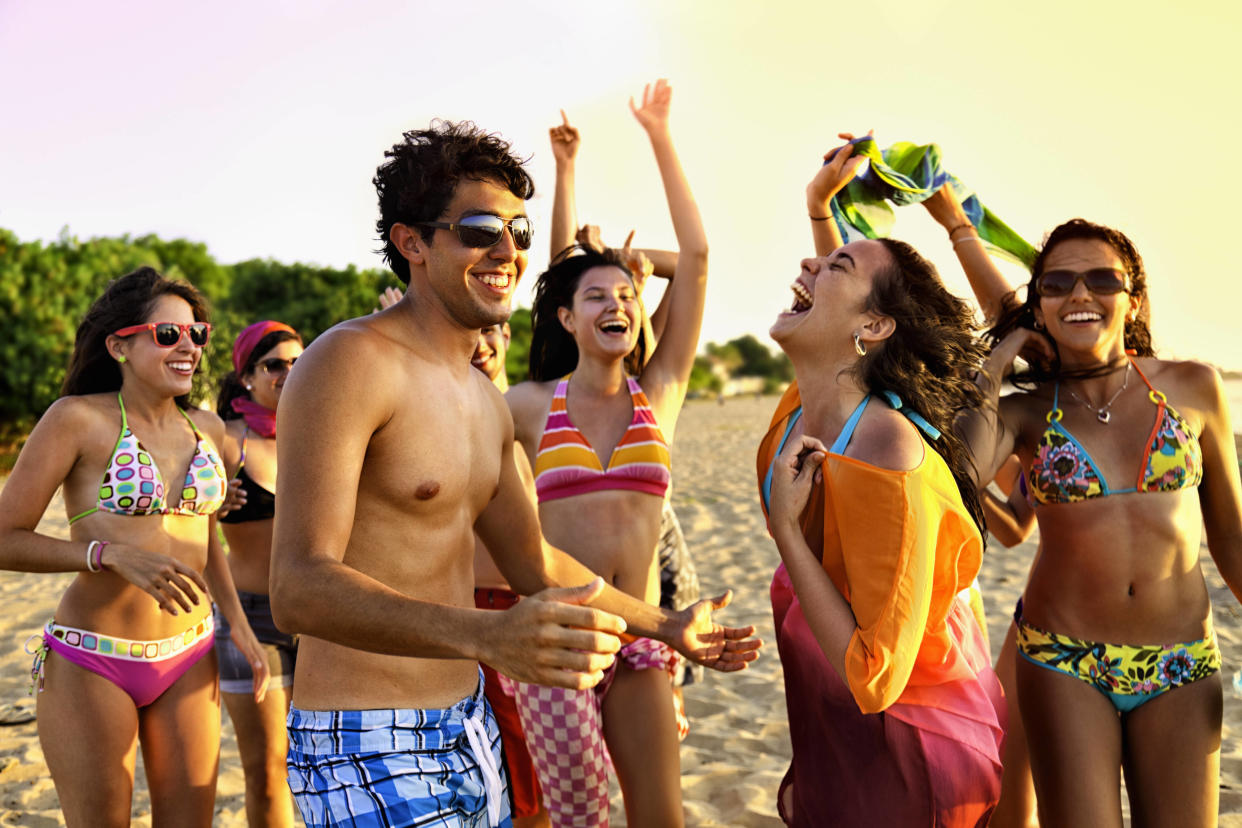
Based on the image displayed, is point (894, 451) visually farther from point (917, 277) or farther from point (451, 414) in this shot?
point (451, 414)

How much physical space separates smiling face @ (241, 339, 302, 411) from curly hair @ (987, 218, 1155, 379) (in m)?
3.10

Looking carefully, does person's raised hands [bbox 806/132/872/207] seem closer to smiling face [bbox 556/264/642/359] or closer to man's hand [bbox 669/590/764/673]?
smiling face [bbox 556/264/642/359]

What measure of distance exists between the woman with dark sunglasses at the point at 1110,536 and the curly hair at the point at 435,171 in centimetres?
176

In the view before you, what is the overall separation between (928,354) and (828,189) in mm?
1119

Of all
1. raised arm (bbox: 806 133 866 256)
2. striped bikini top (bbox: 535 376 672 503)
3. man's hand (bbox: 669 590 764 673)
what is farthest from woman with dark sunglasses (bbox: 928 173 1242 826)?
striped bikini top (bbox: 535 376 672 503)

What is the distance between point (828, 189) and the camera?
385 cm

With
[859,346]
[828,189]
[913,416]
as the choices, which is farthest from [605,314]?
[913,416]

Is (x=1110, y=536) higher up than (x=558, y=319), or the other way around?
(x=558, y=319)

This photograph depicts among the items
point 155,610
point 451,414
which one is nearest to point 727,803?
point 155,610

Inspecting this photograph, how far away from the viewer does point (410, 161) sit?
8.19 feet

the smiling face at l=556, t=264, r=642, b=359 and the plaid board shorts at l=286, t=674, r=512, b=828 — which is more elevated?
the smiling face at l=556, t=264, r=642, b=359

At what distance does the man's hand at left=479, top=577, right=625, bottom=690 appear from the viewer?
179 cm

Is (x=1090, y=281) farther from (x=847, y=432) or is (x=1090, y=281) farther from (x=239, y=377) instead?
(x=239, y=377)

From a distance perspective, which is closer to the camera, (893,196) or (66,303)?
(893,196)
